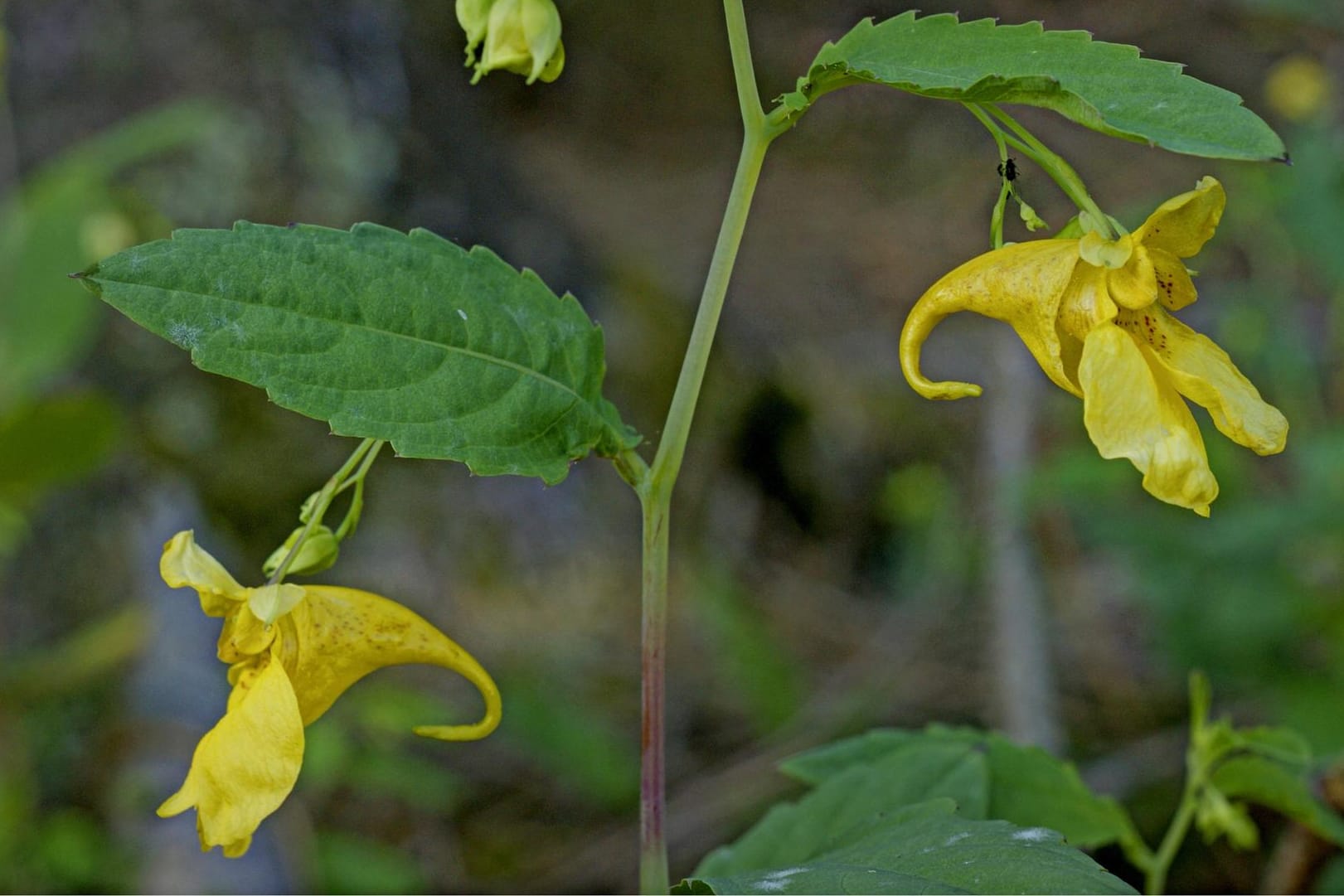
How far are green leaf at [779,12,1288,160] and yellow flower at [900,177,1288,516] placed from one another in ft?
0.32

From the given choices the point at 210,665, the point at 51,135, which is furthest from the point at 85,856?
the point at 51,135

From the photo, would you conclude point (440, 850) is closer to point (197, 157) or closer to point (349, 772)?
point (349, 772)

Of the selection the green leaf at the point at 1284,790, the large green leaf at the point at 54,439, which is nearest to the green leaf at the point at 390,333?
the green leaf at the point at 1284,790

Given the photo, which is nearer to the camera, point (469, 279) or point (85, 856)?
point (469, 279)

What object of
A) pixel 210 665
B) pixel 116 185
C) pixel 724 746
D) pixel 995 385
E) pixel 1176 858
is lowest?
pixel 1176 858

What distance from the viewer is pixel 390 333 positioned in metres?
0.87

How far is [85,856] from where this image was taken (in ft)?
8.64

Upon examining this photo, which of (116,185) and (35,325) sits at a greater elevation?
(116,185)

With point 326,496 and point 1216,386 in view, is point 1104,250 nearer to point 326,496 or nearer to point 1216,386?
point 1216,386

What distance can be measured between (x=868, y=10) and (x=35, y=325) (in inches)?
183

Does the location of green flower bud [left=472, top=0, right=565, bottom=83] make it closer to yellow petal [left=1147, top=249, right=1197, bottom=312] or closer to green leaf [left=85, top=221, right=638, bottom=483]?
green leaf [left=85, top=221, right=638, bottom=483]

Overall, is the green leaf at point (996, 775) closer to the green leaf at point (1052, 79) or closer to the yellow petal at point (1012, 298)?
the yellow petal at point (1012, 298)

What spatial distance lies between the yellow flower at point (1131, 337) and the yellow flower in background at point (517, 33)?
1.24 feet

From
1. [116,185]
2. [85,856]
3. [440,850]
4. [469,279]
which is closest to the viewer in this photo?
[469,279]
